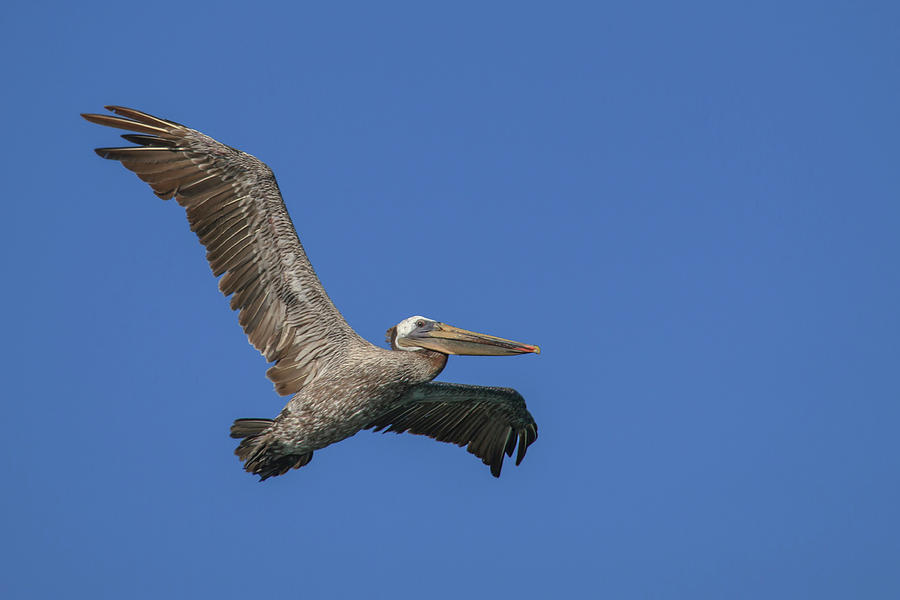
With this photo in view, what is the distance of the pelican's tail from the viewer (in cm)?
1213

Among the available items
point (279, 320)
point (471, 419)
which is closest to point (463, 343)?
point (471, 419)

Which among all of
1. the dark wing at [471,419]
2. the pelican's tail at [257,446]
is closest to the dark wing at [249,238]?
the pelican's tail at [257,446]

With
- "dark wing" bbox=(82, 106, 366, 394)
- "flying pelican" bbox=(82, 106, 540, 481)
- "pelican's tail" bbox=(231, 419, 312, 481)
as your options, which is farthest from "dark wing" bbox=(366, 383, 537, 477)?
"pelican's tail" bbox=(231, 419, 312, 481)

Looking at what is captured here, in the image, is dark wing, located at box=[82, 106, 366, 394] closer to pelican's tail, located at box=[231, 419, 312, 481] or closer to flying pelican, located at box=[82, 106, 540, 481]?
flying pelican, located at box=[82, 106, 540, 481]

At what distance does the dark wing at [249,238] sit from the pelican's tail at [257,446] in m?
0.73

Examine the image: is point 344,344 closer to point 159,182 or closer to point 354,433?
point 354,433

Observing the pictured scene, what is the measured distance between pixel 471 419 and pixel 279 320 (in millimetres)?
3039

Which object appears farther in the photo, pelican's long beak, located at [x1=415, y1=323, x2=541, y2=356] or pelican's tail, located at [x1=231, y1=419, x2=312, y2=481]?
pelican's long beak, located at [x1=415, y1=323, x2=541, y2=356]

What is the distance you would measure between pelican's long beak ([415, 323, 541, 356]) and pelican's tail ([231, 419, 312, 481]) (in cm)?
200

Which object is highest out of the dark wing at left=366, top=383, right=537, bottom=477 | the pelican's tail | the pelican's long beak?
the pelican's long beak

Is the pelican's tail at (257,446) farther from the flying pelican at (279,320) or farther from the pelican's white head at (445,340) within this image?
the pelican's white head at (445,340)

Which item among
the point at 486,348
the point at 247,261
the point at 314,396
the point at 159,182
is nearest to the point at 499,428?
the point at 486,348

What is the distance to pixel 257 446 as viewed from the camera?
12.1 meters

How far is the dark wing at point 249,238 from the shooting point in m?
12.4
